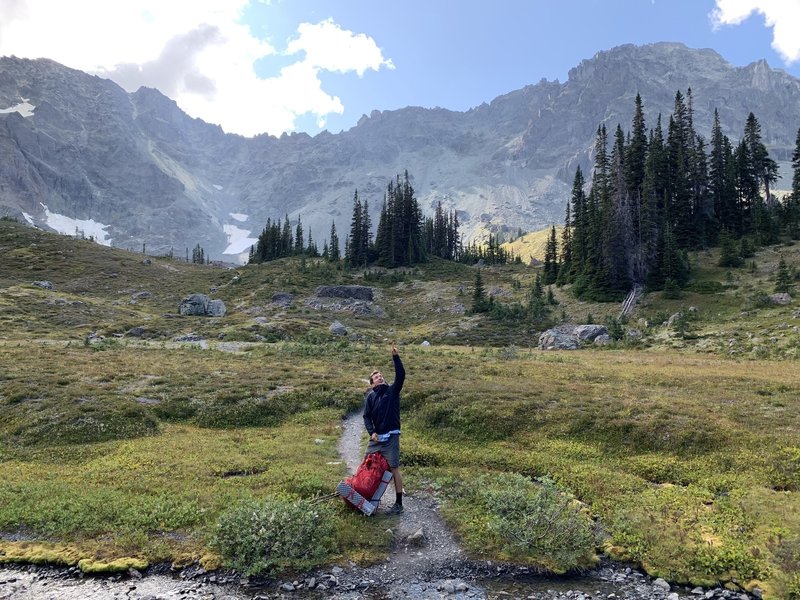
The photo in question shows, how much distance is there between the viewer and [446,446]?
18016mm

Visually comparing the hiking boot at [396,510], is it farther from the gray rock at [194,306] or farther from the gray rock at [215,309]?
the gray rock at [215,309]

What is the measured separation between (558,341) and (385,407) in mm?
40375

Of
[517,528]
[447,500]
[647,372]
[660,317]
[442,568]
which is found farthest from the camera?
[660,317]

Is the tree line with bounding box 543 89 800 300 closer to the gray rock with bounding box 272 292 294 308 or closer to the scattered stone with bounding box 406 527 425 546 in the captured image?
the gray rock with bounding box 272 292 294 308

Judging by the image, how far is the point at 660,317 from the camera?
173 ft

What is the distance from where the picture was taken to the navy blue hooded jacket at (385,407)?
1270cm

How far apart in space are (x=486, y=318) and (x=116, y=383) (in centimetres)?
4945

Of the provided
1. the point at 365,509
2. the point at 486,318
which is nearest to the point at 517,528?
the point at 365,509

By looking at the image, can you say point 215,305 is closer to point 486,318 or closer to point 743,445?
point 486,318

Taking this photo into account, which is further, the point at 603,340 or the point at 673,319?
the point at 673,319

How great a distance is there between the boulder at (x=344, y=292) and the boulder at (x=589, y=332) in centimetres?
4194

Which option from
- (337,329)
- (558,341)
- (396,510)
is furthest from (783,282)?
(396,510)

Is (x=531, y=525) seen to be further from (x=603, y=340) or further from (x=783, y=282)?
(x=783, y=282)

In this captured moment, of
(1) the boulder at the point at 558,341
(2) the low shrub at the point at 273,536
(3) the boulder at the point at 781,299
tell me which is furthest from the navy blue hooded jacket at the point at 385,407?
(3) the boulder at the point at 781,299
